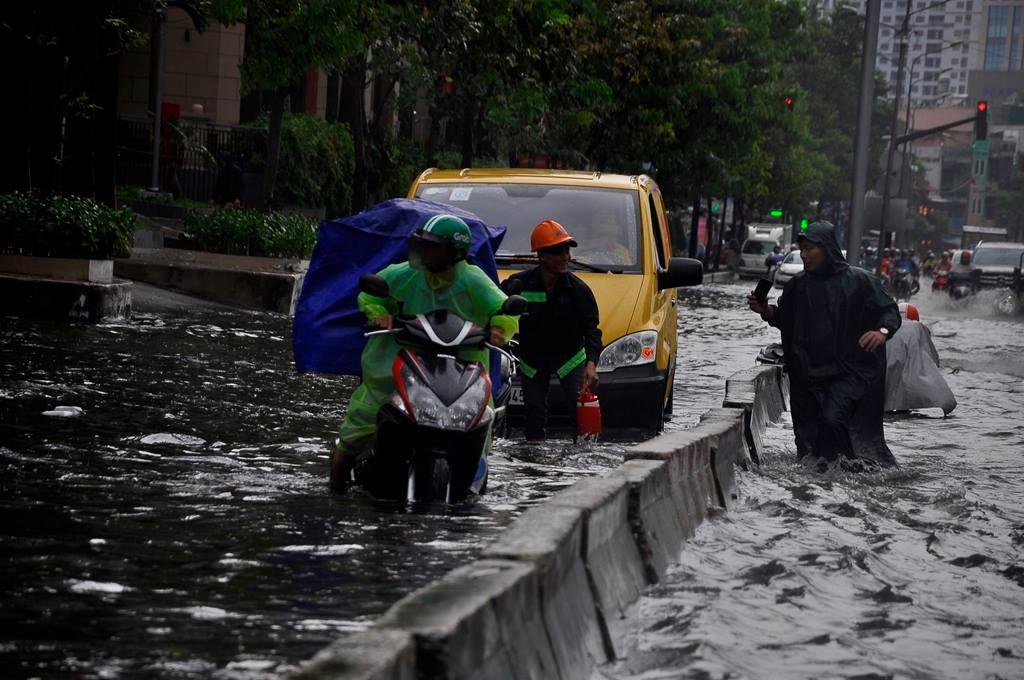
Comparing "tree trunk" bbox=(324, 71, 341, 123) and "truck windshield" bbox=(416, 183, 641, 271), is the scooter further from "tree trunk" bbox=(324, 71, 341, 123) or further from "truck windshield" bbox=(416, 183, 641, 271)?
"tree trunk" bbox=(324, 71, 341, 123)

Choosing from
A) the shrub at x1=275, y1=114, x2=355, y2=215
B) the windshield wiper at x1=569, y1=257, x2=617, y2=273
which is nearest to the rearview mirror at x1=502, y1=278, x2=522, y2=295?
the windshield wiper at x1=569, y1=257, x2=617, y2=273

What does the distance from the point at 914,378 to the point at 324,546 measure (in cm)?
978

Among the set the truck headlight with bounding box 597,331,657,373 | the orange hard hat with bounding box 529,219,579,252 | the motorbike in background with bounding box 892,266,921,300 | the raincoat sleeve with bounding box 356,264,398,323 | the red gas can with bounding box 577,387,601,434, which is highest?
the orange hard hat with bounding box 529,219,579,252

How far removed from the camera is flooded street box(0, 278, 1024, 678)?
19.1 feet

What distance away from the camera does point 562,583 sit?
555 centimetres

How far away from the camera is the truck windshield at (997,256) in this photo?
4662 centimetres

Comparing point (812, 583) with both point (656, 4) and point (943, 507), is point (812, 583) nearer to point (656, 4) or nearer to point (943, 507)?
point (943, 507)

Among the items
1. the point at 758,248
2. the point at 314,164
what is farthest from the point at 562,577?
the point at 758,248

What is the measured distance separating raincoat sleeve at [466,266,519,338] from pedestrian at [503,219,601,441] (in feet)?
7.32

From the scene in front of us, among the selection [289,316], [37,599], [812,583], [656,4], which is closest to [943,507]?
[812,583]

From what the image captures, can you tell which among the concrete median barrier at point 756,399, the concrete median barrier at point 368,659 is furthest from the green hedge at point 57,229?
the concrete median barrier at point 368,659

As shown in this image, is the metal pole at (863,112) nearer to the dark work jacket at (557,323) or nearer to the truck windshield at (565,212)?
the truck windshield at (565,212)

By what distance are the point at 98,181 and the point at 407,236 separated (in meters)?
16.2

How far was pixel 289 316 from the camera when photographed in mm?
22922
